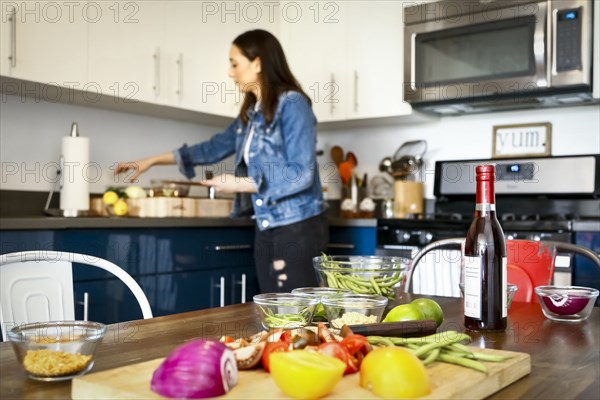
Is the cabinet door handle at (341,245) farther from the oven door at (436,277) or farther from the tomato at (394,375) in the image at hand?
the tomato at (394,375)

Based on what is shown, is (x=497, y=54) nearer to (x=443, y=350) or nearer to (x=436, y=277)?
(x=436, y=277)

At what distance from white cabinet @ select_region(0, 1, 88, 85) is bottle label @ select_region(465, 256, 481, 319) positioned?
2.07 m

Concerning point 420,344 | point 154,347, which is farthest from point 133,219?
point 420,344

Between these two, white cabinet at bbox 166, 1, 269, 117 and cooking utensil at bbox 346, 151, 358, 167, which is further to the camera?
cooking utensil at bbox 346, 151, 358, 167

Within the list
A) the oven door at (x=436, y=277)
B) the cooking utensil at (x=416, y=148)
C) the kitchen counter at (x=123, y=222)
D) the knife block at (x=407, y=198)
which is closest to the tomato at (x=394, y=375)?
the oven door at (x=436, y=277)

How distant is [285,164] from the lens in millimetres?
2449

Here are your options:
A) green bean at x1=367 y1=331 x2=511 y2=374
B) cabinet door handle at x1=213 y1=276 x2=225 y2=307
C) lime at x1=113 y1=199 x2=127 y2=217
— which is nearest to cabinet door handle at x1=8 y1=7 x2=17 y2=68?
lime at x1=113 y1=199 x2=127 y2=217

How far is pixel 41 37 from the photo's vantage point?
2.68 m

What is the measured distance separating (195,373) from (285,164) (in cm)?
185

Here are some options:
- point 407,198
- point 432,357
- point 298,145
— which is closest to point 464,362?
point 432,357

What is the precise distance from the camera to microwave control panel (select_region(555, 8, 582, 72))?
2.91 meters

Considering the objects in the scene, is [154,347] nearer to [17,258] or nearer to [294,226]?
[17,258]

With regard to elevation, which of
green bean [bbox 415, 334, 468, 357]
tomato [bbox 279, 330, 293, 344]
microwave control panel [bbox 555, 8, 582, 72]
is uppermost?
microwave control panel [bbox 555, 8, 582, 72]

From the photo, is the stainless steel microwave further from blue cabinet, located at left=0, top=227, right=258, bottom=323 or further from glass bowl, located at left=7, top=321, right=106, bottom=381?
glass bowl, located at left=7, top=321, right=106, bottom=381
